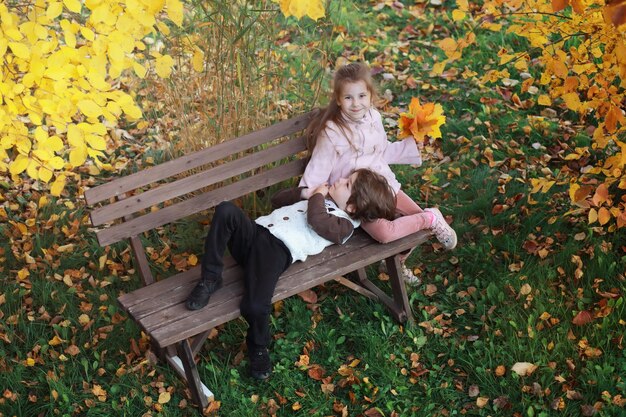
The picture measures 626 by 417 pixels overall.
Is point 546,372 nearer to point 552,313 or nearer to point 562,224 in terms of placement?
point 552,313

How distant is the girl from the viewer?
3.80 metres

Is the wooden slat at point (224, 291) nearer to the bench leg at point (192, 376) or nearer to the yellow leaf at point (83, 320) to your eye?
the bench leg at point (192, 376)

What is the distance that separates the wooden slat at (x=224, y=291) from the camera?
11.1ft

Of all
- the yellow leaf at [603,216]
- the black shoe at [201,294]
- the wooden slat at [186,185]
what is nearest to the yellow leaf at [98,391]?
the black shoe at [201,294]

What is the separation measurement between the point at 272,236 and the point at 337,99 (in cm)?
76

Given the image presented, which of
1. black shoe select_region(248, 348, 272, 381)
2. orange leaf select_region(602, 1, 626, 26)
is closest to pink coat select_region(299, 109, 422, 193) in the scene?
black shoe select_region(248, 348, 272, 381)

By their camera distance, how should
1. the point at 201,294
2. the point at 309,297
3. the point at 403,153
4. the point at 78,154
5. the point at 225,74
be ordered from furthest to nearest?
the point at 225,74 < the point at 309,297 < the point at 403,153 < the point at 201,294 < the point at 78,154

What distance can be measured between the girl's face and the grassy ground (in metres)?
0.94

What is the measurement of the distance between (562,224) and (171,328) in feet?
7.29

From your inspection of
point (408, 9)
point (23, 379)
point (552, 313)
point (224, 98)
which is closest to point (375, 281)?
point (552, 313)

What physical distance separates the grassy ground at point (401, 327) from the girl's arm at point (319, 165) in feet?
2.07

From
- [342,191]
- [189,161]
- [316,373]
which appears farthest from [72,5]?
[316,373]

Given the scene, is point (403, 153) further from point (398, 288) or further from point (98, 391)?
point (98, 391)

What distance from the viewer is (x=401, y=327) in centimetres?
392
